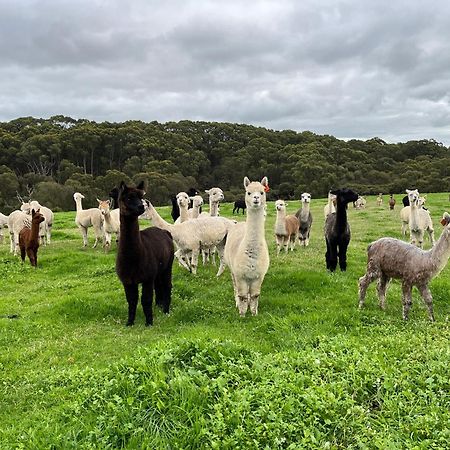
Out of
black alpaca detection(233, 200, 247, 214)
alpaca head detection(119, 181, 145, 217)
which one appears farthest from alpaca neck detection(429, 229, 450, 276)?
black alpaca detection(233, 200, 247, 214)

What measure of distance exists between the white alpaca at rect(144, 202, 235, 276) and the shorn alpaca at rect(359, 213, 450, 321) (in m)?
3.76

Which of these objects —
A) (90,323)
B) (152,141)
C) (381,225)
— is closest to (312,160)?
(152,141)

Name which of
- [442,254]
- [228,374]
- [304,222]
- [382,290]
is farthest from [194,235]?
[228,374]

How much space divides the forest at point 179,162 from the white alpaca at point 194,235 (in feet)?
101

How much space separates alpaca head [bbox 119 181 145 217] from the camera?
7.25 meters

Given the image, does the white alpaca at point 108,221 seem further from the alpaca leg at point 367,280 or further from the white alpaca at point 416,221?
the white alpaca at point 416,221

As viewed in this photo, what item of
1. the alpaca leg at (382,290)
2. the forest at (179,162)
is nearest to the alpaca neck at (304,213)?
the alpaca leg at (382,290)

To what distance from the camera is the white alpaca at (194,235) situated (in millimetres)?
10609

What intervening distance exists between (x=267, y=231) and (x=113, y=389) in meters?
16.2

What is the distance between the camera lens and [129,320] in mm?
7781

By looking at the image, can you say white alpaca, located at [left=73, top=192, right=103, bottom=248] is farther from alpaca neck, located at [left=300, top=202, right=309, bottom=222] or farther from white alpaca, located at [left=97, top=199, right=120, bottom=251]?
alpaca neck, located at [left=300, top=202, right=309, bottom=222]

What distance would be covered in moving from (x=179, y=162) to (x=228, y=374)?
49652mm

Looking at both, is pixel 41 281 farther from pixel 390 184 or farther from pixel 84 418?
pixel 390 184

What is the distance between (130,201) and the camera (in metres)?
7.29
